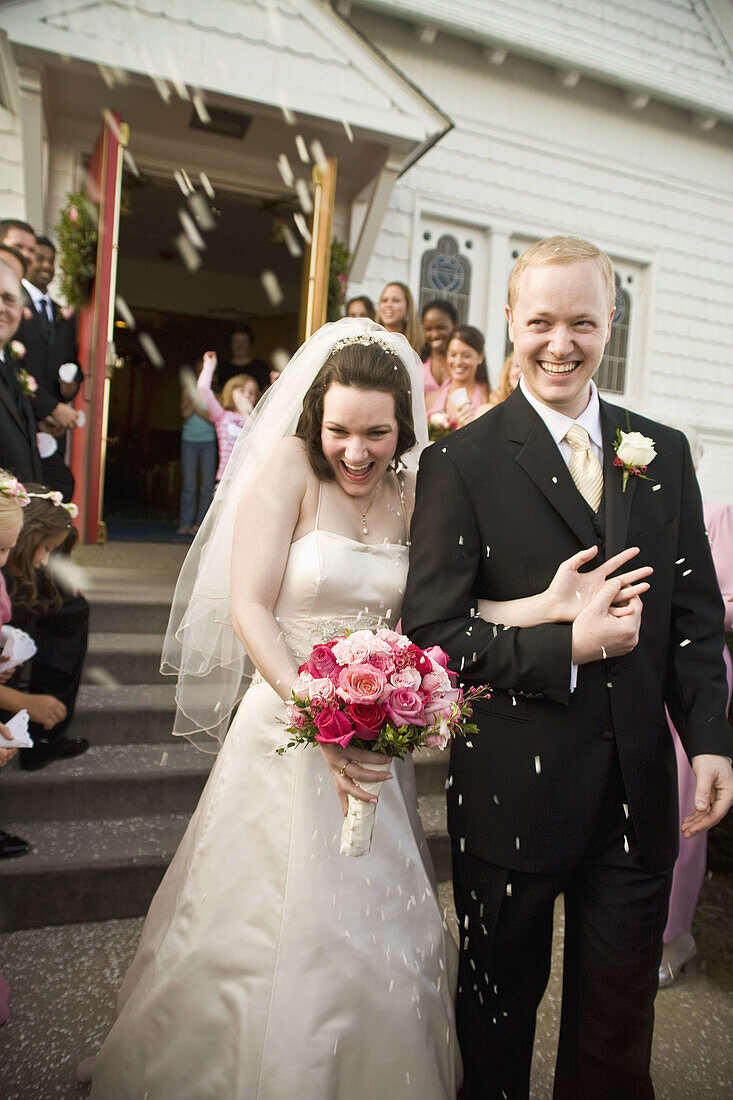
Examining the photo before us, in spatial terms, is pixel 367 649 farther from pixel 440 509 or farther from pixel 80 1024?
pixel 80 1024

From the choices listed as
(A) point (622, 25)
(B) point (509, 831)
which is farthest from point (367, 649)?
(A) point (622, 25)

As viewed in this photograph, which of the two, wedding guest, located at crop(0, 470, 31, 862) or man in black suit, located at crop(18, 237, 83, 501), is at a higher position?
man in black suit, located at crop(18, 237, 83, 501)

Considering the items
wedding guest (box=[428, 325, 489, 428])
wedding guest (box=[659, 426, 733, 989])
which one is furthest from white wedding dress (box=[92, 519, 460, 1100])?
wedding guest (box=[428, 325, 489, 428])

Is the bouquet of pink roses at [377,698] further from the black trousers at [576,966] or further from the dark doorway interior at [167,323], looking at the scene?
the dark doorway interior at [167,323]

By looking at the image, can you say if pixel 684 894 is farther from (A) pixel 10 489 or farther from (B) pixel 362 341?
(A) pixel 10 489

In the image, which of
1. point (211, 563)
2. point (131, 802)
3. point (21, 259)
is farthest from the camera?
point (21, 259)

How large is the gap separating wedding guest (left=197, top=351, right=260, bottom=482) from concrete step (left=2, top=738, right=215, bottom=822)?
3.63m

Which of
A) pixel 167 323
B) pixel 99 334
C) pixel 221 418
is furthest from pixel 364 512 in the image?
pixel 167 323

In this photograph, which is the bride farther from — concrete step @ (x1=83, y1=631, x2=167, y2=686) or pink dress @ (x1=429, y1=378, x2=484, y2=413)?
pink dress @ (x1=429, y1=378, x2=484, y2=413)

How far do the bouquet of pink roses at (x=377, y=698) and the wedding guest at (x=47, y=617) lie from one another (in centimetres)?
225

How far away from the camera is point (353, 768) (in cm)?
179

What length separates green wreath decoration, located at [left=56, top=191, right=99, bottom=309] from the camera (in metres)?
6.17

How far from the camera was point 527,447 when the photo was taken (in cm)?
195

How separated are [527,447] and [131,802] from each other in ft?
8.97
